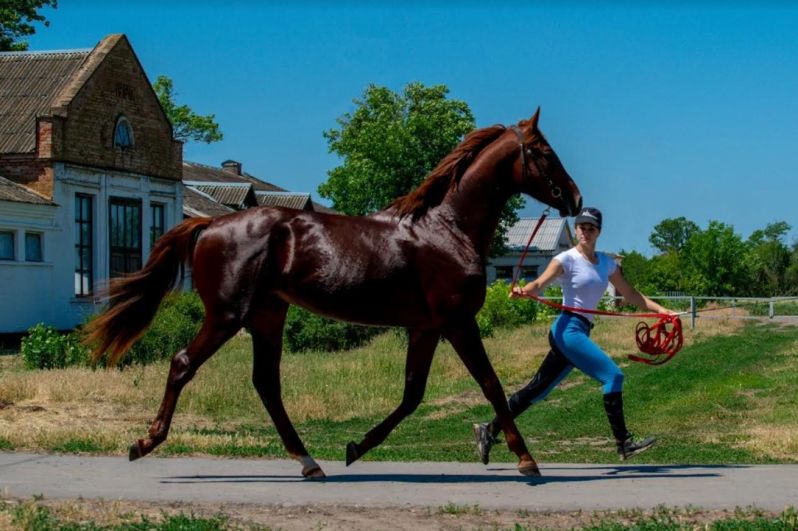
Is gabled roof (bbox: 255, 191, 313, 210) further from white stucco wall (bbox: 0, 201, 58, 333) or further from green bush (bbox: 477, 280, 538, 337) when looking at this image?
white stucco wall (bbox: 0, 201, 58, 333)

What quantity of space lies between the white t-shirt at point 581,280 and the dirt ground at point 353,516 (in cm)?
234

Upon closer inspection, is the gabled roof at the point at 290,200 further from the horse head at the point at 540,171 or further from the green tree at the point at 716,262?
the horse head at the point at 540,171

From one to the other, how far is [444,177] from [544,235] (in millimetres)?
81047

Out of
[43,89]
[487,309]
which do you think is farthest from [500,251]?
[43,89]

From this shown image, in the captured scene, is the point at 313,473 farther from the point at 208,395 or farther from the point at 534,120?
the point at 208,395

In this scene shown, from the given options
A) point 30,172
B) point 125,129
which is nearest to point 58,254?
point 30,172

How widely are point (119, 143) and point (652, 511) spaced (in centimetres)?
3006

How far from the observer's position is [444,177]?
8.80m

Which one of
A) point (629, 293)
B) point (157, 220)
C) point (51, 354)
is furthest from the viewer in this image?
point (157, 220)

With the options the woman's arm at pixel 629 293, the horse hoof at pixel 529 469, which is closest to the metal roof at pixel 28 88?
the woman's arm at pixel 629 293

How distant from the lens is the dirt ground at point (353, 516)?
6.82m

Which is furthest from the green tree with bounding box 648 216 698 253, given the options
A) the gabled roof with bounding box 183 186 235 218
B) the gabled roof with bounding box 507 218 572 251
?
the gabled roof with bounding box 183 186 235 218

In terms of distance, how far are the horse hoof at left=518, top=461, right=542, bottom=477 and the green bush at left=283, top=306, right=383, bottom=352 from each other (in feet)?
60.5

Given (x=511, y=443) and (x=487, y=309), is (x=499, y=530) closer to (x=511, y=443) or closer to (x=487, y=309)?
(x=511, y=443)
